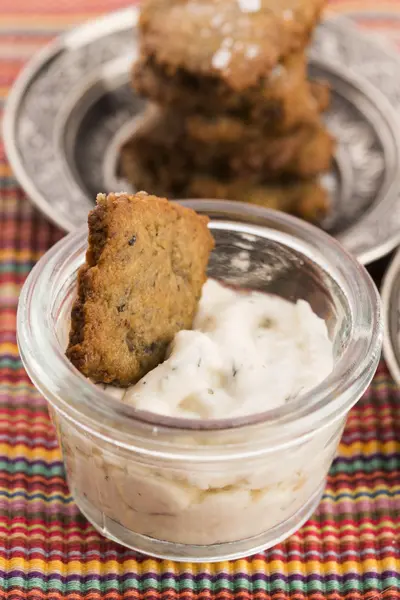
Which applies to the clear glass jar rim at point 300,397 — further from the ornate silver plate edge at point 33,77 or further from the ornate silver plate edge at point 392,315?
the ornate silver plate edge at point 33,77

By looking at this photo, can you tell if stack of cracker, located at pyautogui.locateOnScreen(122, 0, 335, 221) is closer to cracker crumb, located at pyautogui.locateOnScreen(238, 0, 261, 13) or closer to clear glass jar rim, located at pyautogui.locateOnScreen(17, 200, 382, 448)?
cracker crumb, located at pyautogui.locateOnScreen(238, 0, 261, 13)

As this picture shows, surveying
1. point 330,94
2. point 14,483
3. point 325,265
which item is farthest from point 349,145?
point 14,483

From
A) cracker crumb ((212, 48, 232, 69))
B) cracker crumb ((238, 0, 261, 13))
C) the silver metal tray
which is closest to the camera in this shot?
cracker crumb ((212, 48, 232, 69))

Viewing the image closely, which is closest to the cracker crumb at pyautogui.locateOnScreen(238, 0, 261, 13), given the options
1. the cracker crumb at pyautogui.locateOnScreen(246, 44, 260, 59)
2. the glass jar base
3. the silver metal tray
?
the cracker crumb at pyautogui.locateOnScreen(246, 44, 260, 59)

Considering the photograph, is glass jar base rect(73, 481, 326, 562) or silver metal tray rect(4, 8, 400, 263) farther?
silver metal tray rect(4, 8, 400, 263)

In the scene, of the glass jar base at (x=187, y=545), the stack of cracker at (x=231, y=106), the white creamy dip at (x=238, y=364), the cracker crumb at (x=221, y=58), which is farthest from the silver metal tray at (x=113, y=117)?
the glass jar base at (x=187, y=545)

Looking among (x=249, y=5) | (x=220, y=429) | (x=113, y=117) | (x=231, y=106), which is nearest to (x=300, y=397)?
(x=220, y=429)
